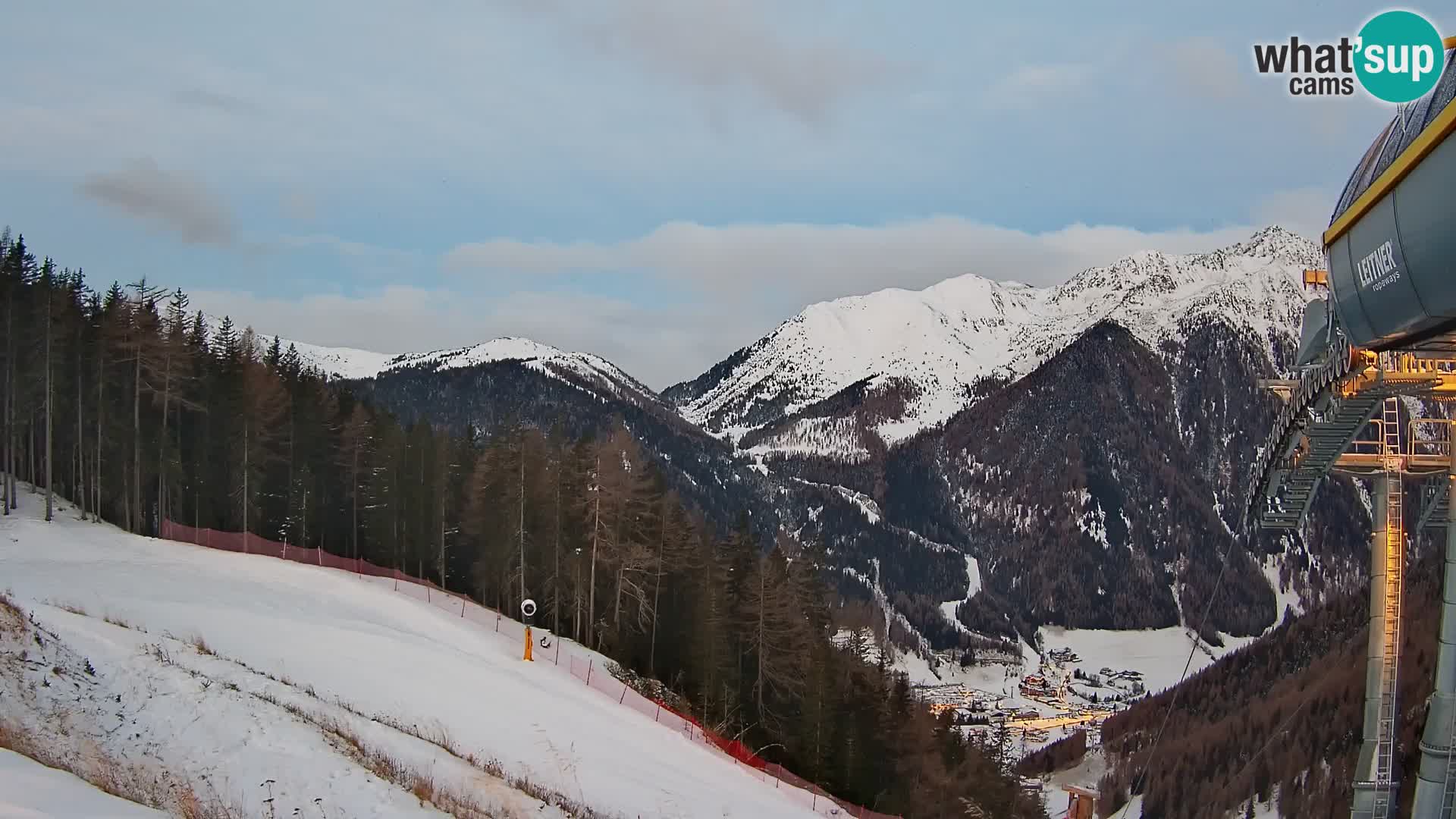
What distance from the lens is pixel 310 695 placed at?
1753 centimetres

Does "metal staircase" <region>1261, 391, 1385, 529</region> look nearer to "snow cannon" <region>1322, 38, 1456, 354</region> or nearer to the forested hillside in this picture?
"snow cannon" <region>1322, 38, 1456, 354</region>

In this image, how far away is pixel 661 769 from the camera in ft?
66.8

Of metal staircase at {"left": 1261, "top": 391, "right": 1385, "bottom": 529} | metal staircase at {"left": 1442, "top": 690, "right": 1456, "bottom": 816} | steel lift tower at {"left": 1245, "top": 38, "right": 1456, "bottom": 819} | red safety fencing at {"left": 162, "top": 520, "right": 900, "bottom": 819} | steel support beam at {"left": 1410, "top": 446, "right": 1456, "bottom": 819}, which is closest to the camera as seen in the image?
steel lift tower at {"left": 1245, "top": 38, "right": 1456, "bottom": 819}

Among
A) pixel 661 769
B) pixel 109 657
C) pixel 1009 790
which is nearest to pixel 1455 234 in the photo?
pixel 109 657

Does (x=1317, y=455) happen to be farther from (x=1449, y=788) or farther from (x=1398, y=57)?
(x=1398, y=57)

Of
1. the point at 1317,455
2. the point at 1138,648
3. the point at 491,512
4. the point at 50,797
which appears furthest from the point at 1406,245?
the point at 1138,648

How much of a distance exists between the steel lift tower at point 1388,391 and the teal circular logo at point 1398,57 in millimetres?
668

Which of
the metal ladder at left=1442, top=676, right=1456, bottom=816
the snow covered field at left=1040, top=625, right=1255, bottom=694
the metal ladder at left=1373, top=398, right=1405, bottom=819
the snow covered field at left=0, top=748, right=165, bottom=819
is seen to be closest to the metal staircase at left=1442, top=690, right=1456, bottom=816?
the metal ladder at left=1442, top=676, right=1456, bottom=816

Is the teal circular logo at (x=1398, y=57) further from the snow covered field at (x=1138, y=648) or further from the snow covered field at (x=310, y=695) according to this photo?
the snow covered field at (x=1138, y=648)

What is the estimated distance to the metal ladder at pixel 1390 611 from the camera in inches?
721

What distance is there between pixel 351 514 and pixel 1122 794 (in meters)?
43.8

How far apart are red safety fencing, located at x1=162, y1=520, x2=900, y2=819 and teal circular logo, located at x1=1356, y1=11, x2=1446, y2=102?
18872 mm

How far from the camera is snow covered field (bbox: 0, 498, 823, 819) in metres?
12.8

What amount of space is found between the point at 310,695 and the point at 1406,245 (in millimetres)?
17576
